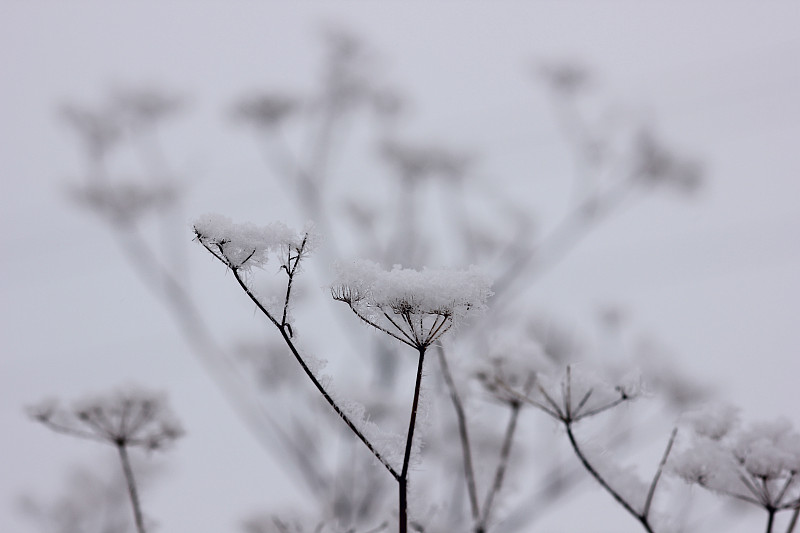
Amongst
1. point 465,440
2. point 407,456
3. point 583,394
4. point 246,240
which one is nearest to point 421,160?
point 465,440

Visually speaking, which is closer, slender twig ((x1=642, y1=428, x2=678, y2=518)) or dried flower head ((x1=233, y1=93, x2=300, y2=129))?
slender twig ((x1=642, y1=428, x2=678, y2=518))

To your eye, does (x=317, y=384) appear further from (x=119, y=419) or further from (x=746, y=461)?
(x=119, y=419)

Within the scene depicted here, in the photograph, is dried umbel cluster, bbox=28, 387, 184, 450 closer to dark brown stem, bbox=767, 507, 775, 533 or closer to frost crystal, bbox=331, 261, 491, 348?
frost crystal, bbox=331, 261, 491, 348

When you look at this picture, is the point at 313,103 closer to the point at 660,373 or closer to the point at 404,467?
the point at 660,373

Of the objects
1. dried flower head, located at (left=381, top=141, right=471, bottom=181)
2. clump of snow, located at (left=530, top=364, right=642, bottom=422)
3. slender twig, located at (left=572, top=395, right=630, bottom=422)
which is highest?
dried flower head, located at (left=381, top=141, right=471, bottom=181)

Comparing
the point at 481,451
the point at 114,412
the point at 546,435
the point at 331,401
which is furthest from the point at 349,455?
the point at 331,401

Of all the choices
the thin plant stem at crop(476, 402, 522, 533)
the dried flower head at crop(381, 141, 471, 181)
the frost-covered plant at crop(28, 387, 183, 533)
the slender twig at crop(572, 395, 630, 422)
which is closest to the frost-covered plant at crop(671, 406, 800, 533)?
the slender twig at crop(572, 395, 630, 422)
